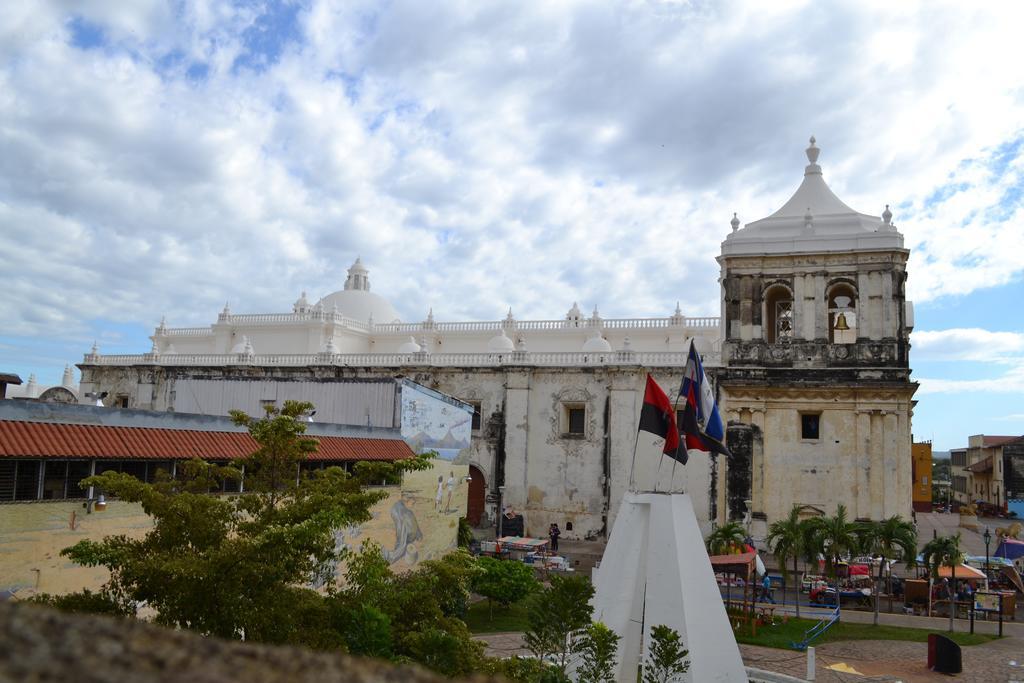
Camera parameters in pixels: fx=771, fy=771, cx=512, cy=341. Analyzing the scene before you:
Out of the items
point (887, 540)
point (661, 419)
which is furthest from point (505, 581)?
point (887, 540)

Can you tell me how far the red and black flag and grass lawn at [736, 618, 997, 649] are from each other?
19.8 ft

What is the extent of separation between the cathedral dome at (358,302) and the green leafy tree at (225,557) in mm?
28316

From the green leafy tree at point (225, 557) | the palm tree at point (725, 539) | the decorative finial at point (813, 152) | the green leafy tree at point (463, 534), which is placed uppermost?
the decorative finial at point (813, 152)

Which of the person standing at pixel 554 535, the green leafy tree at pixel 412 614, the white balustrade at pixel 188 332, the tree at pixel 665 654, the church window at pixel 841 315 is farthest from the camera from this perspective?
the white balustrade at pixel 188 332

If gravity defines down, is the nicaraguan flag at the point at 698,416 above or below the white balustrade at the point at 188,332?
below

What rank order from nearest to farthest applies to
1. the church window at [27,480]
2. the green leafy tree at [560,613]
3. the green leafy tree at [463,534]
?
the green leafy tree at [560,613], the church window at [27,480], the green leafy tree at [463,534]

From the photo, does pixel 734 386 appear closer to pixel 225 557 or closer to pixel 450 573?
pixel 450 573

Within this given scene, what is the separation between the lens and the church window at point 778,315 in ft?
86.4

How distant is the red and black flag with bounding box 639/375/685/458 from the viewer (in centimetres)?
1241

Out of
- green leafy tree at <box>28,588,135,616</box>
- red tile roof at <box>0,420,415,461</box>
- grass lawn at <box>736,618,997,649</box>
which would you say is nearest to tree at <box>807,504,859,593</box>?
grass lawn at <box>736,618,997,649</box>

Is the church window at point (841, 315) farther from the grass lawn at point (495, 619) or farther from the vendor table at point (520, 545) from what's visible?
the grass lawn at point (495, 619)

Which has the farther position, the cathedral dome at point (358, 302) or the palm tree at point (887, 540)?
the cathedral dome at point (358, 302)

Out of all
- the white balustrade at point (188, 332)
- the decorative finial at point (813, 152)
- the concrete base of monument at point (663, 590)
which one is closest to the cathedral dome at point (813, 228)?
the decorative finial at point (813, 152)

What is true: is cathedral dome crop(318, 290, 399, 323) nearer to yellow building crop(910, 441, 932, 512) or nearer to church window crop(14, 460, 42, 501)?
church window crop(14, 460, 42, 501)
